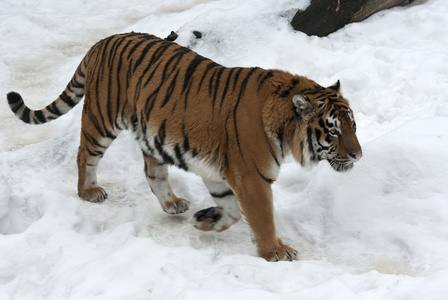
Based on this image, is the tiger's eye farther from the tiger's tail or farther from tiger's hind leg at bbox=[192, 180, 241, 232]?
the tiger's tail

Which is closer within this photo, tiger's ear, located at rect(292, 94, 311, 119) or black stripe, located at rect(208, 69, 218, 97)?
tiger's ear, located at rect(292, 94, 311, 119)

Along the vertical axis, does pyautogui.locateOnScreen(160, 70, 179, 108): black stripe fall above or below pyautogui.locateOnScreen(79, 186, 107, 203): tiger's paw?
above

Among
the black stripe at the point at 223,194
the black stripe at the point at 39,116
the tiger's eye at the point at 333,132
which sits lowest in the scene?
the black stripe at the point at 223,194

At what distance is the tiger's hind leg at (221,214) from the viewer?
3.83 m

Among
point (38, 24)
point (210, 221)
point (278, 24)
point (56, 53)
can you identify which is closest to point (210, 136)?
→ point (210, 221)

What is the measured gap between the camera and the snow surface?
3092mm

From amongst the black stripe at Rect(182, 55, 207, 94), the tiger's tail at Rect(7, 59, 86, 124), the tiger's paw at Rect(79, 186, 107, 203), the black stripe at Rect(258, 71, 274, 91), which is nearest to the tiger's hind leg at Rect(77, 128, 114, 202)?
the tiger's paw at Rect(79, 186, 107, 203)

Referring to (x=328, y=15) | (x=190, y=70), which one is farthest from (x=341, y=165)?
(x=328, y=15)

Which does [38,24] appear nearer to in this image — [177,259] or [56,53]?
[56,53]

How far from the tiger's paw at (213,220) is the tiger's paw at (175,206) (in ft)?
1.24

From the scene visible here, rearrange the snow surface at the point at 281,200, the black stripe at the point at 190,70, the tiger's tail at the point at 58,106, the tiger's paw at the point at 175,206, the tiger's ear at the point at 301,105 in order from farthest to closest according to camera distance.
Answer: the tiger's tail at the point at 58,106, the tiger's paw at the point at 175,206, the black stripe at the point at 190,70, the tiger's ear at the point at 301,105, the snow surface at the point at 281,200

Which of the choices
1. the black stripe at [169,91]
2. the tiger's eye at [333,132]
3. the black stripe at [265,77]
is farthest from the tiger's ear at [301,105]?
the black stripe at [169,91]

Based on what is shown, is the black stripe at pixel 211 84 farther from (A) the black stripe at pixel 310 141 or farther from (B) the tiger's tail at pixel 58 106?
(B) the tiger's tail at pixel 58 106

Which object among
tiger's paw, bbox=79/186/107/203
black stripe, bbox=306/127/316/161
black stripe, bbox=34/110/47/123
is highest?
black stripe, bbox=306/127/316/161
